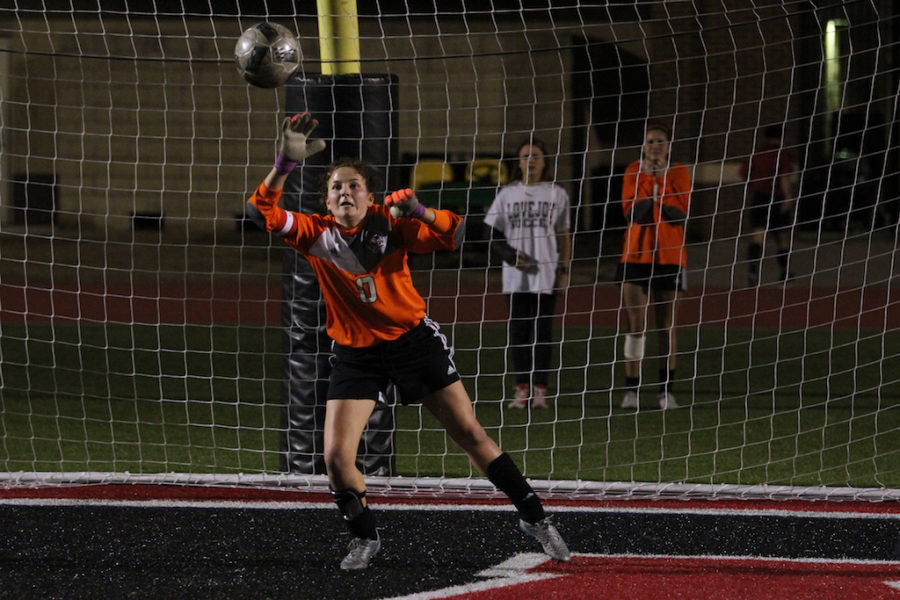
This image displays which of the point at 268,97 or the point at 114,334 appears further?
the point at 268,97

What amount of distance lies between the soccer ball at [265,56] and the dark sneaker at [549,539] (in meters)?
2.19

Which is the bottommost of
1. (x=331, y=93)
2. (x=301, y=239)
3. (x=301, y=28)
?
(x=301, y=239)

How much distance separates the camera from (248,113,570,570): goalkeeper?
4.99 m

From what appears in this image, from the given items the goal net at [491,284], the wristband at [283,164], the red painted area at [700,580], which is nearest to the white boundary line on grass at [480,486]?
the goal net at [491,284]

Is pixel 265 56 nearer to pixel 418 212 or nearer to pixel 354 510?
pixel 418 212

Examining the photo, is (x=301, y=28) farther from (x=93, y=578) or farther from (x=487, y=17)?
(x=93, y=578)

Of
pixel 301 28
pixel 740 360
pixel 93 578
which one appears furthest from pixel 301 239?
pixel 301 28

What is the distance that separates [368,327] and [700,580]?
5.09ft

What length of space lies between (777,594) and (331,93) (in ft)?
11.7

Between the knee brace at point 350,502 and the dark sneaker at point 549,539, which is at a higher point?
the knee brace at point 350,502

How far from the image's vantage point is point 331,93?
6.90 metres

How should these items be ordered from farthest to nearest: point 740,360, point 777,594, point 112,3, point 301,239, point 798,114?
point 112,3
point 798,114
point 740,360
point 301,239
point 777,594

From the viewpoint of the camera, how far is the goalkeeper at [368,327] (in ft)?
16.4

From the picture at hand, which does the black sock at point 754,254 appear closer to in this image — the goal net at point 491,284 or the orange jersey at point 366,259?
the goal net at point 491,284
